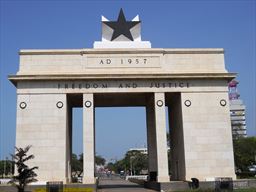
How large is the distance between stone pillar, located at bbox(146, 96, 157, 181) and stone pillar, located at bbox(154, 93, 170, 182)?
218 cm

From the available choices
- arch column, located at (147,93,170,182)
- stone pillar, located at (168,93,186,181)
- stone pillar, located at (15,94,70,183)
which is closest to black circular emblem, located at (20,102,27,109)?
stone pillar, located at (15,94,70,183)

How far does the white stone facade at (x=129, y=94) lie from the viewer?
3619 cm

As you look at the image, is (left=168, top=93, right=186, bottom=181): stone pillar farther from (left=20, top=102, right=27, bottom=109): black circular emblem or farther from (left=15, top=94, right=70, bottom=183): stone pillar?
(left=20, top=102, right=27, bottom=109): black circular emblem

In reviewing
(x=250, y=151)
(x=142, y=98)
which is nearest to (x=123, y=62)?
(x=142, y=98)

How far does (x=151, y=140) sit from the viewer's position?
1657 inches

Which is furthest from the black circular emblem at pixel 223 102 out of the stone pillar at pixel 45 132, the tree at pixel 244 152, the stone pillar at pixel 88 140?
the tree at pixel 244 152

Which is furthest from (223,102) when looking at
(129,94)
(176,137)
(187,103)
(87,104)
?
(87,104)

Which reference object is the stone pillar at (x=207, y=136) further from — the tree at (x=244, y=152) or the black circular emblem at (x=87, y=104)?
the tree at (x=244, y=152)

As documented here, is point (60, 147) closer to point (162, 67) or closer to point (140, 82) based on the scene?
point (140, 82)

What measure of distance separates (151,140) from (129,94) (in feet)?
21.1

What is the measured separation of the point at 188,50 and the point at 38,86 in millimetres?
15539

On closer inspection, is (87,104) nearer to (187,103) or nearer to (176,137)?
(187,103)

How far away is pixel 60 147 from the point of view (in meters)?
36.2

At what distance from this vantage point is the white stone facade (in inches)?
1425
